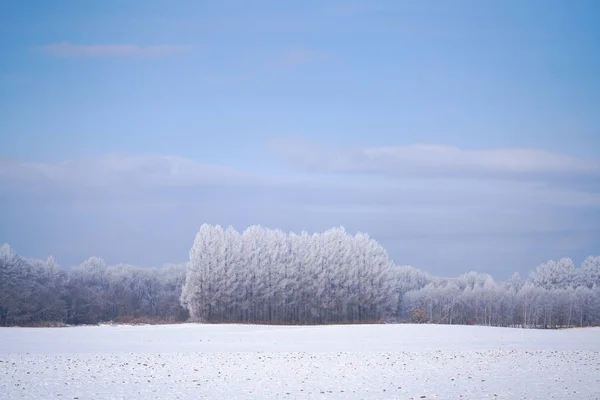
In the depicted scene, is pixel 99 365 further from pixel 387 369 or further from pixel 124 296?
pixel 124 296

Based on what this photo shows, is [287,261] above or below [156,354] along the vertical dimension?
above

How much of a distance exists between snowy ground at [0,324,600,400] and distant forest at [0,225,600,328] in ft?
100

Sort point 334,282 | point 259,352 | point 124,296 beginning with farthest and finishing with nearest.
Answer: point 124,296
point 334,282
point 259,352

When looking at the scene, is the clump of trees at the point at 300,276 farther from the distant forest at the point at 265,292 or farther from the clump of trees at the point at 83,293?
the clump of trees at the point at 83,293

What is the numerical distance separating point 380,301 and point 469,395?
61618 mm

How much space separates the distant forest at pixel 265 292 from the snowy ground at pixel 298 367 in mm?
30605

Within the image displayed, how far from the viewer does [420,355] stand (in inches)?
1296

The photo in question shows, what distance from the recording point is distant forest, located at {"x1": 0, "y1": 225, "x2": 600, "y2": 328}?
2970 inches

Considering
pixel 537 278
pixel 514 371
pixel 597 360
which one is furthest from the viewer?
pixel 537 278

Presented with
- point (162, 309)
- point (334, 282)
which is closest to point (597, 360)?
point (334, 282)

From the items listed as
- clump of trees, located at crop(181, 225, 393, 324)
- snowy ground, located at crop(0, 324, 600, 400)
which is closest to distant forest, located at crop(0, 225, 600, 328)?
clump of trees, located at crop(181, 225, 393, 324)

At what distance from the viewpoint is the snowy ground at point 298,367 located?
2195 centimetres

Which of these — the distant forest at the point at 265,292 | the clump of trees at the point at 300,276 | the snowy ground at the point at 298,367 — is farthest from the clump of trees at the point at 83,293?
the snowy ground at the point at 298,367

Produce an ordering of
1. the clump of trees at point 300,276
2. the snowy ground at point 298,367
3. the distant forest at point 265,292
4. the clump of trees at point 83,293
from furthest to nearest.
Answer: the clump of trees at point 300,276 → the distant forest at point 265,292 → the clump of trees at point 83,293 → the snowy ground at point 298,367
